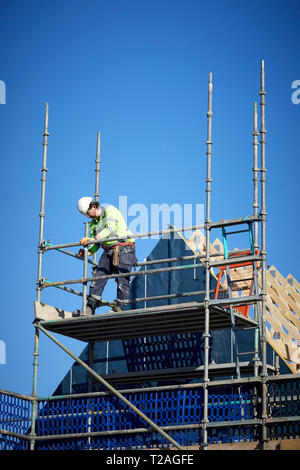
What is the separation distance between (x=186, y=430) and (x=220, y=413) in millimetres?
656

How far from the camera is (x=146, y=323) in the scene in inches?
775

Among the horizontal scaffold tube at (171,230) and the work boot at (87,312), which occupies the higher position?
the horizontal scaffold tube at (171,230)

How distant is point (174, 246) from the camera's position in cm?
2534

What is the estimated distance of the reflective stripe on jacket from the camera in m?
20.2

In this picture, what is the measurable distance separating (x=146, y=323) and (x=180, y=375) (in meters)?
1.75

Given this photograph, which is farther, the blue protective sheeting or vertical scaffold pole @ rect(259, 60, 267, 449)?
the blue protective sheeting

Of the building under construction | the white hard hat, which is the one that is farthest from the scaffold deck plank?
the white hard hat

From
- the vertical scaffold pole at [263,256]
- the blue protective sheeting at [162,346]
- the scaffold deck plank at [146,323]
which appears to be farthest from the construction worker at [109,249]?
the vertical scaffold pole at [263,256]

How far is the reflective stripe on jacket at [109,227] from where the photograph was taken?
66.4 feet

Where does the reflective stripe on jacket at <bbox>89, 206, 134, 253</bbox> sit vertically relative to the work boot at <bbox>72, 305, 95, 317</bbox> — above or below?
above

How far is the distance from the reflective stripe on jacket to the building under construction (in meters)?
0.61

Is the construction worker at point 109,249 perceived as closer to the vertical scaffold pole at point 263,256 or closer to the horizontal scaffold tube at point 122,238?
the horizontal scaffold tube at point 122,238

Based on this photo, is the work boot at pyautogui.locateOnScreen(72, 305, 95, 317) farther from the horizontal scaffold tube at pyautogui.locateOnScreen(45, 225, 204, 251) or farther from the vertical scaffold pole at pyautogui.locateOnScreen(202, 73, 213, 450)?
the vertical scaffold pole at pyautogui.locateOnScreen(202, 73, 213, 450)
